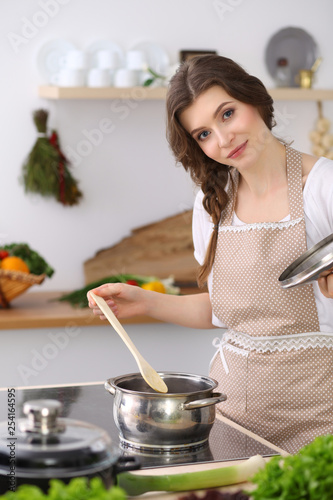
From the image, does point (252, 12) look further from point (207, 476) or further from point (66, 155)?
point (207, 476)

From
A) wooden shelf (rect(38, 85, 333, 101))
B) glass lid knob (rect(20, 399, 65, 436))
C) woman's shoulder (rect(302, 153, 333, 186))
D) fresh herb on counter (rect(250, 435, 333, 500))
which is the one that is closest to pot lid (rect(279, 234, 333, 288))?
woman's shoulder (rect(302, 153, 333, 186))

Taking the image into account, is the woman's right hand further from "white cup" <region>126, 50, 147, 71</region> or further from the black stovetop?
"white cup" <region>126, 50, 147, 71</region>

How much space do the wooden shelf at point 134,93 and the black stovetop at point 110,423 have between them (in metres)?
1.50

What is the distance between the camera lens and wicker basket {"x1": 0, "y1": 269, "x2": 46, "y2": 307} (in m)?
2.65

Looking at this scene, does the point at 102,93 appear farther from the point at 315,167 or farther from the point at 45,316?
the point at 315,167

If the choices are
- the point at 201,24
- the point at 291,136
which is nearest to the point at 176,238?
the point at 291,136

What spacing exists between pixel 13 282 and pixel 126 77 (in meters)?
0.97

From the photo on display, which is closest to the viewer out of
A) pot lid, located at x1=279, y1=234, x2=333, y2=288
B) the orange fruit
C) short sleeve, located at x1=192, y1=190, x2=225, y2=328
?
pot lid, located at x1=279, y1=234, x2=333, y2=288

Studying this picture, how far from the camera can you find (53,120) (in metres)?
3.06

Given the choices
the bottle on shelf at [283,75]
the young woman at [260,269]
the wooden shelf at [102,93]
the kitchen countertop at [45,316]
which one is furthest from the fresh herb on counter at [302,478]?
the bottle on shelf at [283,75]

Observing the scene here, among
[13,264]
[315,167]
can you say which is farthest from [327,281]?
[13,264]

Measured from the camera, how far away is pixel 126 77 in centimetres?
290

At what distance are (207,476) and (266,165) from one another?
0.89 meters

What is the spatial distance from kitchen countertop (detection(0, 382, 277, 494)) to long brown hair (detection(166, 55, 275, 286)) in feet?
1.54
